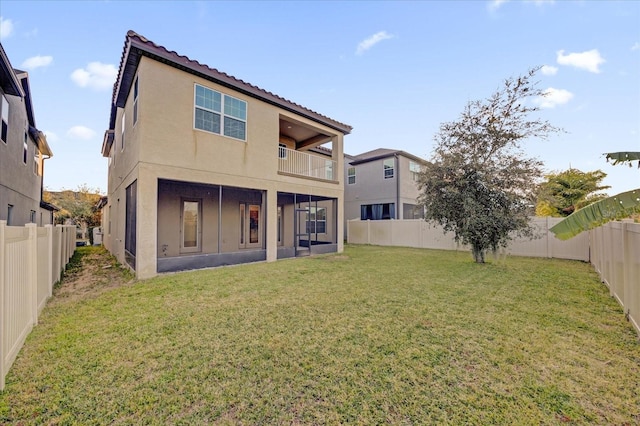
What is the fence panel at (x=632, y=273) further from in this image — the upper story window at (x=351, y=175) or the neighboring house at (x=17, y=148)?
the upper story window at (x=351, y=175)

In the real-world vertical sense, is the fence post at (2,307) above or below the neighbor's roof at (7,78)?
below

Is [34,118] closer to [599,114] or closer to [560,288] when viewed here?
[560,288]

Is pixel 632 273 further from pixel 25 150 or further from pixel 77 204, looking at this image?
pixel 77 204

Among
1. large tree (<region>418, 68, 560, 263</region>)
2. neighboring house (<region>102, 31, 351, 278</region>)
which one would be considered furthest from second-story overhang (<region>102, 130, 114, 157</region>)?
large tree (<region>418, 68, 560, 263</region>)

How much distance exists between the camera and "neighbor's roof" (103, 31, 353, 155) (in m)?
7.59

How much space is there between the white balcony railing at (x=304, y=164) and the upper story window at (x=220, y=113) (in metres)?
2.55

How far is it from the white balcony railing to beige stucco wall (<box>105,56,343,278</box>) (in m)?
1.12

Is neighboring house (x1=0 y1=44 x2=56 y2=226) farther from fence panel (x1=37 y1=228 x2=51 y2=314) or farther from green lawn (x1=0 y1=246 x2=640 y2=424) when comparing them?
green lawn (x1=0 y1=246 x2=640 y2=424)

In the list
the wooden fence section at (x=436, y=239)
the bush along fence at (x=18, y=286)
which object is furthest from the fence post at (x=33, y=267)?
the wooden fence section at (x=436, y=239)

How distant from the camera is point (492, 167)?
9.56 meters

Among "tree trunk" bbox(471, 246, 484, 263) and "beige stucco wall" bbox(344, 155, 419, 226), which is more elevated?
"beige stucco wall" bbox(344, 155, 419, 226)

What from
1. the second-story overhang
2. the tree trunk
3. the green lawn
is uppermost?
the second-story overhang

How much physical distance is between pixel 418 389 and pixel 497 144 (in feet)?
31.5

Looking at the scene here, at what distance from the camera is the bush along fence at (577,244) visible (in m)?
4.43
